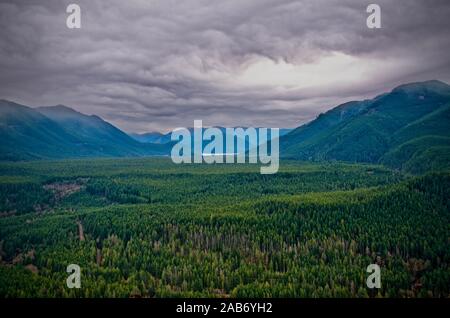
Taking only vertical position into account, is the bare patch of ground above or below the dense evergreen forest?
above

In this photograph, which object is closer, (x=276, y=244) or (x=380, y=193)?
(x=276, y=244)

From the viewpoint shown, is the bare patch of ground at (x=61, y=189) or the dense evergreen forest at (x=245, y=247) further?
the bare patch of ground at (x=61, y=189)

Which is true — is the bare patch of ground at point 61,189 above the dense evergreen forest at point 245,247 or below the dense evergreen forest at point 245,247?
above

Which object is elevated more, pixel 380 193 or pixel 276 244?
pixel 380 193

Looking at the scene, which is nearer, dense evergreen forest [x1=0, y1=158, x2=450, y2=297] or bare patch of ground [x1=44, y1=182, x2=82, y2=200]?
dense evergreen forest [x1=0, y1=158, x2=450, y2=297]

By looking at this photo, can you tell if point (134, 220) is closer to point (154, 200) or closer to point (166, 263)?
point (166, 263)

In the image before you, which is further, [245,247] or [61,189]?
[61,189]

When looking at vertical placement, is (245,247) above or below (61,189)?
below
